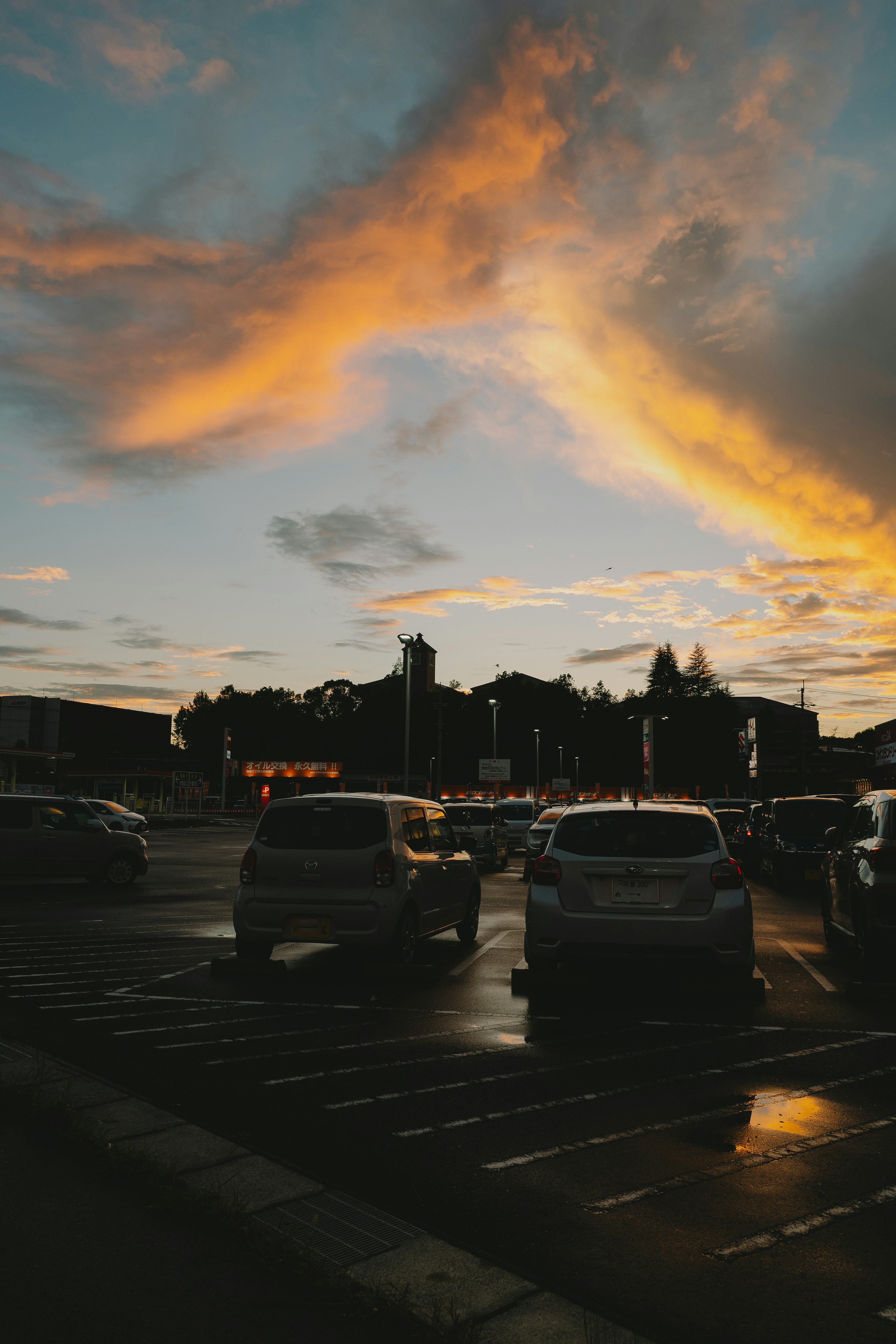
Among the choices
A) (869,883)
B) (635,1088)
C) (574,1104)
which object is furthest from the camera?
(869,883)

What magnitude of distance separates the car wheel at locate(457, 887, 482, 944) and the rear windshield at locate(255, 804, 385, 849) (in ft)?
9.39

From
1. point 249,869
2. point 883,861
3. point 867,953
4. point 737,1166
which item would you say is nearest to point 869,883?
point 883,861

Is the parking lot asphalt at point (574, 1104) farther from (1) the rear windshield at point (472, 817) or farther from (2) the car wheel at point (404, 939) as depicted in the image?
(1) the rear windshield at point (472, 817)

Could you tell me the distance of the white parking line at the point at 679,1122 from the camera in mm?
4684

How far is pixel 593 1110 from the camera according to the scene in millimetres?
5465

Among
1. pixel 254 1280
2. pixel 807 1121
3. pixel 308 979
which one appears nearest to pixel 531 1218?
pixel 254 1280

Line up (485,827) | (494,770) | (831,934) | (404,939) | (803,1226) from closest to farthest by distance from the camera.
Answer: (803,1226)
(404,939)
(831,934)
(485,827)
(494,770)

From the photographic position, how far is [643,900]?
8344 millimetres

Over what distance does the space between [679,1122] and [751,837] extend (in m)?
19.6

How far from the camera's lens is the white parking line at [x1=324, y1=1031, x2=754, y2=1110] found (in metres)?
5.63

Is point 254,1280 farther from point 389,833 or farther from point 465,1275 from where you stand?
point 389,833

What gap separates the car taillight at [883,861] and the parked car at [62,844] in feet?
47.8

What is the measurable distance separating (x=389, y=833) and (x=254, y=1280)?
6.64 m

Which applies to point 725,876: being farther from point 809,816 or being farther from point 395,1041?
point 809,816
